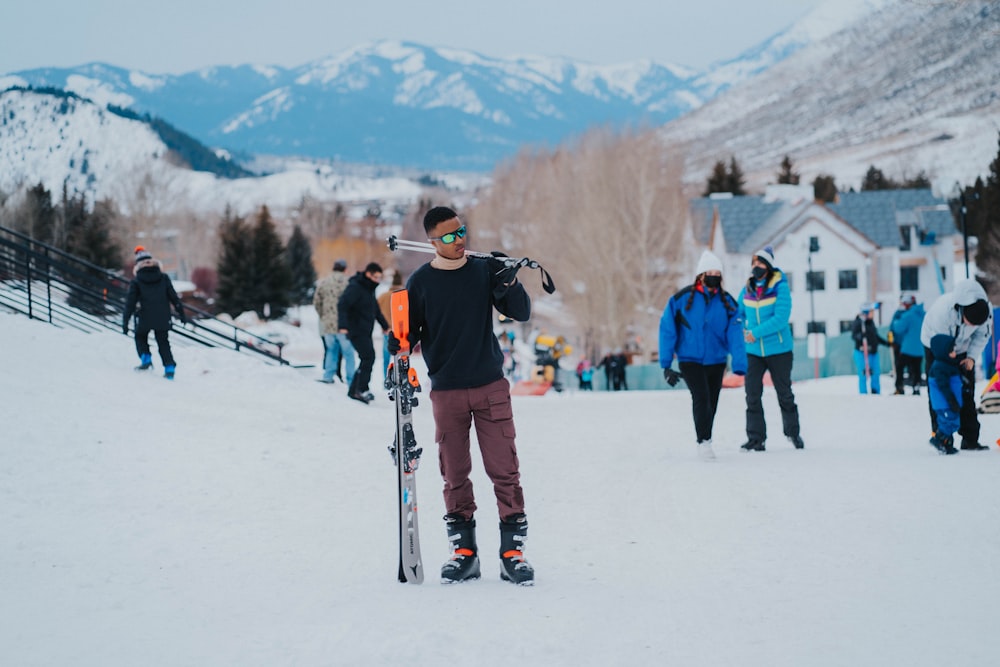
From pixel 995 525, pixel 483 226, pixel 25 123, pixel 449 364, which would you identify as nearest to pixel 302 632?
pixel 449 364

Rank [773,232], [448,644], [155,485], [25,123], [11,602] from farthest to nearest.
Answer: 1. [773,232]
2. [25,123]
3. [155,485]
4. [11,602]
5. [448,644]

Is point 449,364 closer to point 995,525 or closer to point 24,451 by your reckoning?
point 995,525

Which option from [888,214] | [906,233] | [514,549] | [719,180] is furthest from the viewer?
[719,180]

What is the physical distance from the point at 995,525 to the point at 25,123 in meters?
29.2

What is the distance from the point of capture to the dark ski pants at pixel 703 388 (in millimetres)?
9625

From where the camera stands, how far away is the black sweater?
18.3 ft

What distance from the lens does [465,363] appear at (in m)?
5.58

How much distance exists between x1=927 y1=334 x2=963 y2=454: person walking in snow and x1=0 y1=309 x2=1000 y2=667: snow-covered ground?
8.8 inches

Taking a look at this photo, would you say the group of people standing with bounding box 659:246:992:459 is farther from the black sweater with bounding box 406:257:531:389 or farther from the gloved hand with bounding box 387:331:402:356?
the gloved hand with bounding box 387:331:402:356

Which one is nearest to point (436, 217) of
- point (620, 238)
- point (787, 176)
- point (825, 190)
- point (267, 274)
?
point (620, 238)

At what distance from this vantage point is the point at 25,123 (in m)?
29.3

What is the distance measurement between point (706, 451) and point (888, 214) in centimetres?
6206

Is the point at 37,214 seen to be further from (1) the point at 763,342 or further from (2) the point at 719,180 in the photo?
(2) the point at 719,180

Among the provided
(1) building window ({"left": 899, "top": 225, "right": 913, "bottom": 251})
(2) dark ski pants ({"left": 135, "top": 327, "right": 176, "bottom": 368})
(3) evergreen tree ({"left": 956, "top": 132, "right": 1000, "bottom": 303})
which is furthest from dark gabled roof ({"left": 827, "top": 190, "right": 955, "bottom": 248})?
(2) dark ski pants ({"left": 135, "top": 327, "right": 176, "bottom": 368})
